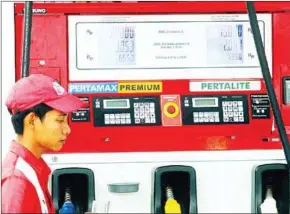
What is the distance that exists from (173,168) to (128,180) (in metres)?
0.17

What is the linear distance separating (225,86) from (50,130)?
85 centimetres

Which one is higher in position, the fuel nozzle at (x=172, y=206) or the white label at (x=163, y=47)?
the white label at (x=163, y=47)

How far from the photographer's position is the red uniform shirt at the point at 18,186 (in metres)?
2.20

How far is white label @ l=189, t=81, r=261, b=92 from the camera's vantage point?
305 cm

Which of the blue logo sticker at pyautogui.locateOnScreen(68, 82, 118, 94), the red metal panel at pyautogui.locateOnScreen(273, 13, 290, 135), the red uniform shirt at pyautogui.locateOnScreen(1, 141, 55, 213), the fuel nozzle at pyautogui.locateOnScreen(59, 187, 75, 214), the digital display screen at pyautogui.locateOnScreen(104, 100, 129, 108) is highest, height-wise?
the red metal panel at pyautogui.locateOnScreen(273, 13, 290, 135)

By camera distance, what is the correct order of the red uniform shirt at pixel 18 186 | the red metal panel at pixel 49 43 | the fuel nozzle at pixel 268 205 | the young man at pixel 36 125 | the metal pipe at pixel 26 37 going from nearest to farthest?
the red uniform shirt at pixel 18 186 → the young man at pixel 36 125 → the fuel nozzle at pixel 268 205 → the metal pipe at pixel 26 37 → the red metal panel at pixel 49 43

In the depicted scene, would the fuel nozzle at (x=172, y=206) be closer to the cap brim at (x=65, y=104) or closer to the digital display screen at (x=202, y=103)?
the digital display screen at (x=202, y=103)

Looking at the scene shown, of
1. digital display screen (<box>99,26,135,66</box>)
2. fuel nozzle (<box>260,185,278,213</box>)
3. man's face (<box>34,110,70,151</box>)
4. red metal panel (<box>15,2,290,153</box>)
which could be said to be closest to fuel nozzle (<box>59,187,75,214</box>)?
red metal panel (<box>15,2,290,153</box>)

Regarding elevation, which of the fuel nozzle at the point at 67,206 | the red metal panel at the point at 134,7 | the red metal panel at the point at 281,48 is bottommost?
the fuel nozzle at the point at 67,206

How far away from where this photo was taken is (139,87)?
304cm

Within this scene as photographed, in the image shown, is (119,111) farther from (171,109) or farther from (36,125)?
(36,125)

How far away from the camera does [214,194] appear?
3049 millimetres

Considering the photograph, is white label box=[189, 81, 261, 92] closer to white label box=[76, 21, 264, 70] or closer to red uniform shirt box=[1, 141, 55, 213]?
white label box=[76, 21, 264, 70]

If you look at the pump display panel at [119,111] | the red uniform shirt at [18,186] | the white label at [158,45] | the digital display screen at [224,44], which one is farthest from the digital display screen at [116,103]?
the red uniform shirt at [18,186]
